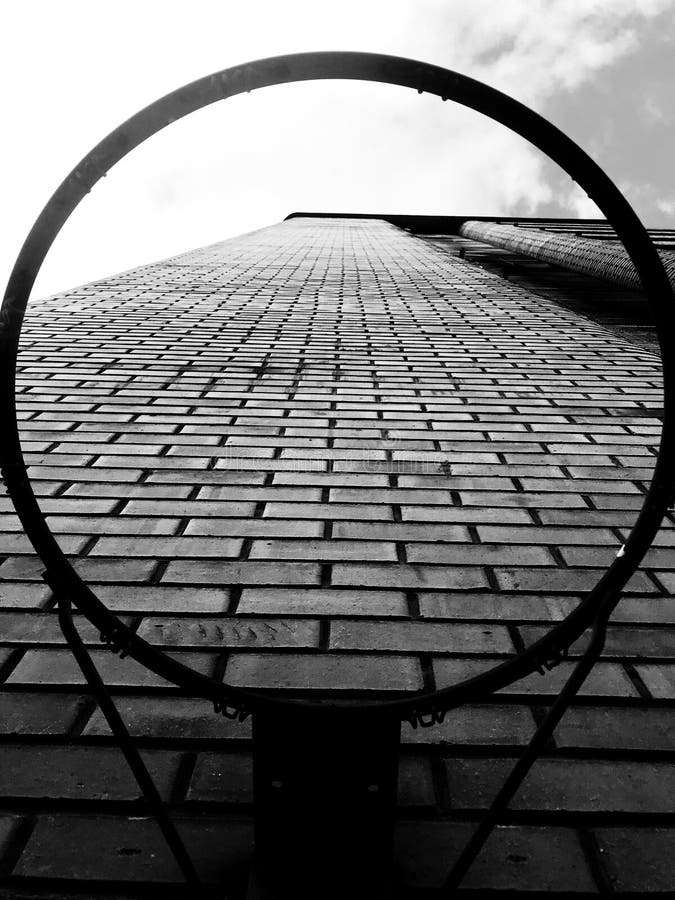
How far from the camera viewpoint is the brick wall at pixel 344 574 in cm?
111

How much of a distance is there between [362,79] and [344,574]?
1130 mm

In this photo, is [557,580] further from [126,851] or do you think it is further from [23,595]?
[23,595]

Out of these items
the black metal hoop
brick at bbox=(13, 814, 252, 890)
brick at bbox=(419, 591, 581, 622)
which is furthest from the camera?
brick at bbox=(419, 591, 581, 622)

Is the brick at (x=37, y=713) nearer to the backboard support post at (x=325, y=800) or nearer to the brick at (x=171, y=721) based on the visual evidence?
the brick at (x=171, y=721)

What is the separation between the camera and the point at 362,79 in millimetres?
962

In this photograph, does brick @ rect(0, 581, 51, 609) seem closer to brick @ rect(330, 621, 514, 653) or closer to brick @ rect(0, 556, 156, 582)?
brick @ rect(0, 556, 156, 582)

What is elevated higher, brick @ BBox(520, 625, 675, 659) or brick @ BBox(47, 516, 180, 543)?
brick @ BBox(520, 625, 675, 659)

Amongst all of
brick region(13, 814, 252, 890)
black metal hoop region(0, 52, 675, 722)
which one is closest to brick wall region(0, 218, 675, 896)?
brick region(13, 814, 252, 890)

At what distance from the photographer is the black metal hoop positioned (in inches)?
35.9

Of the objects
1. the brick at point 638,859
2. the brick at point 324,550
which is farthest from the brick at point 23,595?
the brick at point 638,859

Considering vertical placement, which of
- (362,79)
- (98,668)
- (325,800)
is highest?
(362,79)

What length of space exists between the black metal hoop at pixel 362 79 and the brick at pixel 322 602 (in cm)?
60

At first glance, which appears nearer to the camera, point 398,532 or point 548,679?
point 548,679

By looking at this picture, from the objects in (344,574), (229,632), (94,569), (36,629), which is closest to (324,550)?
(344,574)
